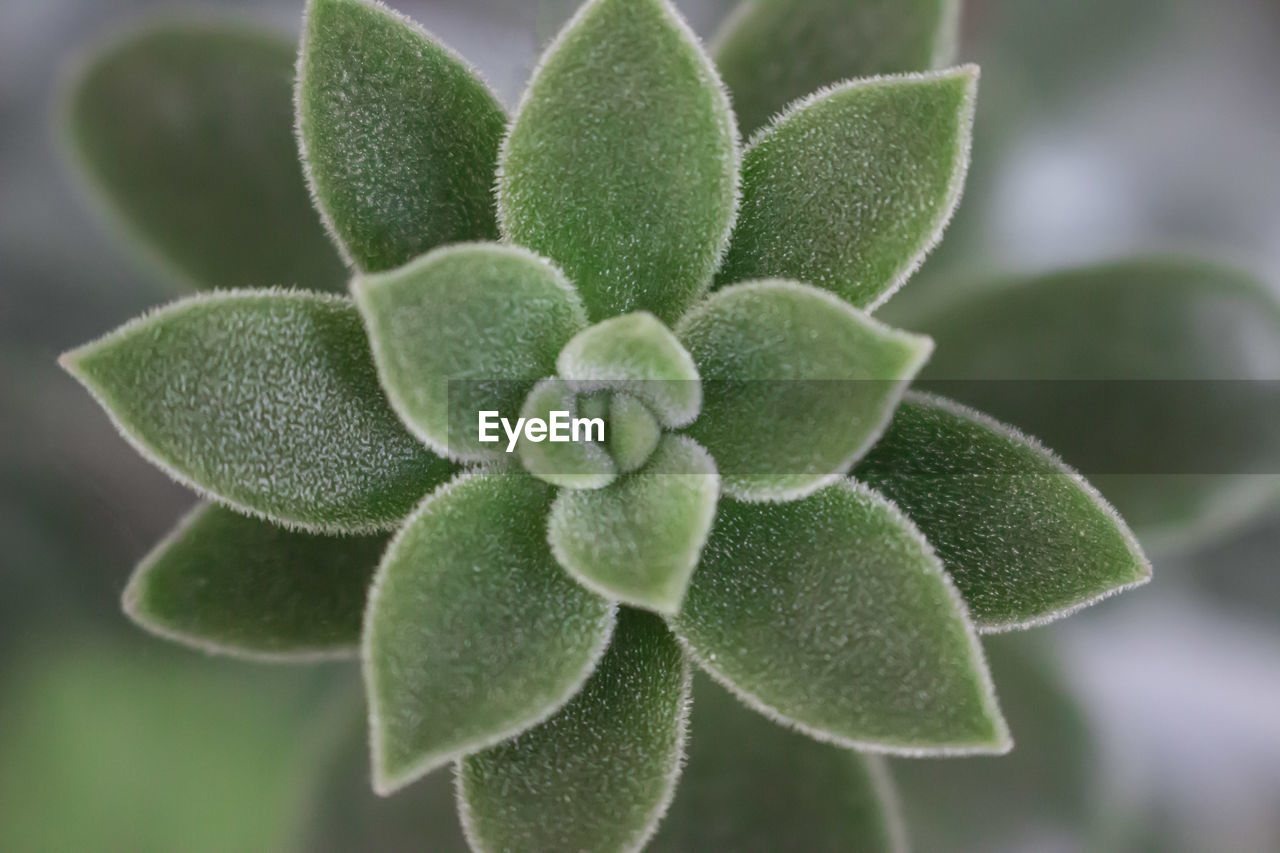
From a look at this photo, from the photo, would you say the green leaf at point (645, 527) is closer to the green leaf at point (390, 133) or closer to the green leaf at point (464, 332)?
the green leaf at point (464, 332)

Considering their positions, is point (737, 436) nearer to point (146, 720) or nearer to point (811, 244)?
point (811, 244)

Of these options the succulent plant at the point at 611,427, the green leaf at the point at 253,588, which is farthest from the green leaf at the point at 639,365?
the green leaf at the point at 253,588

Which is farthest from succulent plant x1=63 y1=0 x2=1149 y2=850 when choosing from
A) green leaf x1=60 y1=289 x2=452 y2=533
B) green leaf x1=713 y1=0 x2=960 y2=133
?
green leaf x1=713 y1=0 x2=960 y2=133

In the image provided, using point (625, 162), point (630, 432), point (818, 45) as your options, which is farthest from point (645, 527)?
point (818, 45)

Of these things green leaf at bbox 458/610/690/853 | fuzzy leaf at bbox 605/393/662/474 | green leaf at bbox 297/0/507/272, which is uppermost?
green leaf at bbox 297/0/507/272

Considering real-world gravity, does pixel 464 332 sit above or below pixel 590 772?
above

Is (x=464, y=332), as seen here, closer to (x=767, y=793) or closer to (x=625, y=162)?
(x=625, y=162)

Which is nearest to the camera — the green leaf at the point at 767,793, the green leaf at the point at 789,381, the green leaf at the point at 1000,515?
the green leaf at the point at 789,381

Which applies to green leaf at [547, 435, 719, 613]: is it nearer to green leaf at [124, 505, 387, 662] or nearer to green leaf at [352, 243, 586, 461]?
green leaf at [352, 243, 586, 461]
